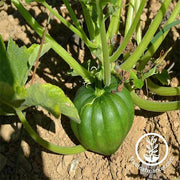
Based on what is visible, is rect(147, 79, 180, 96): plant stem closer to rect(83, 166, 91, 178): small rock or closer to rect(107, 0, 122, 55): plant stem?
rect(107, 0, 122, 55): plant stem

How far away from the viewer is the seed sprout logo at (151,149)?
6.19 feet

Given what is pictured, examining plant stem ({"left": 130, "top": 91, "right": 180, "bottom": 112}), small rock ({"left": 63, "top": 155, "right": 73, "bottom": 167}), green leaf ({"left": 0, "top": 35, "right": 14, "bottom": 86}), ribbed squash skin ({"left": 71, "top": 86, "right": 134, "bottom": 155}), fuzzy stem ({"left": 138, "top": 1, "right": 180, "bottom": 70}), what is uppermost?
fuzzy stem ({"left": 138, "top": 1, "right": 180, "bottom": 70})

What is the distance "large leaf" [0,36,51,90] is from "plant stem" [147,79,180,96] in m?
0.76

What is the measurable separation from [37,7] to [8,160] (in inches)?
44.0

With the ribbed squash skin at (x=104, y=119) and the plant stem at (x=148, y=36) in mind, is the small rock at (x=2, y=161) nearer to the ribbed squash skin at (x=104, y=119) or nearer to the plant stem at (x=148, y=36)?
the ribbed squash skin at (x=104, y=119)

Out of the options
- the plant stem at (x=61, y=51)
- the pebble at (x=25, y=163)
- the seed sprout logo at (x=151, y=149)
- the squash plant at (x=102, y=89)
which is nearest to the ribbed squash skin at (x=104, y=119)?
the squash plant at (x=102, y=89)

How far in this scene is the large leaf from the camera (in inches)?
56.8

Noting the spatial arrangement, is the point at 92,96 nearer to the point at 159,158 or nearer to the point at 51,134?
the point at 51,134

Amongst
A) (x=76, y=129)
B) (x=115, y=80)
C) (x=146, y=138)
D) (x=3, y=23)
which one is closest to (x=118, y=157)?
(x=146, y=138)

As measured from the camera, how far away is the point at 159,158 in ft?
6.19

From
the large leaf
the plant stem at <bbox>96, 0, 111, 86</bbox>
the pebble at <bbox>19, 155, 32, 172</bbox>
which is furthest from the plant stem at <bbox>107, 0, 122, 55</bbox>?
the pebble at <bbox>19, 155, 32, 172</bbox>

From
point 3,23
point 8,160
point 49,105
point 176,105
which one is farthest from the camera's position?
point 3,23

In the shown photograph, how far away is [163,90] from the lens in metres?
1.92

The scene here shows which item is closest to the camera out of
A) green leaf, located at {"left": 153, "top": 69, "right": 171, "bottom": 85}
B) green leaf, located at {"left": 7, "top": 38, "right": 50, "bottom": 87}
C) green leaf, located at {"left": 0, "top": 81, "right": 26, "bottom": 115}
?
green leaf, located at {"left": 0, "top": 81, "right": 26, "bottom": 115}
